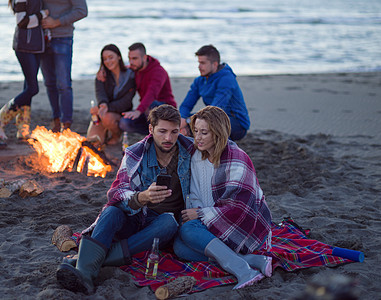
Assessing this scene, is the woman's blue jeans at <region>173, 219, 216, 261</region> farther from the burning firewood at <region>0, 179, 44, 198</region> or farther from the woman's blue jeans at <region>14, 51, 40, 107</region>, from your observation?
the woman's blue jeans at <region>14, 51, 40, 107</region>

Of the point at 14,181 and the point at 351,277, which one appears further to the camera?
the point at 14,181

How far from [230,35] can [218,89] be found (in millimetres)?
19100

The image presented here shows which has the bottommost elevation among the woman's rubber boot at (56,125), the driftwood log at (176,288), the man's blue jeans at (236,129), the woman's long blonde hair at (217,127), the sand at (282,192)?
the sand at (282,192)

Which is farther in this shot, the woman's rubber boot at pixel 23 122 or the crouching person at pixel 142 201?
the woman's rubber boot at pixel 23 122

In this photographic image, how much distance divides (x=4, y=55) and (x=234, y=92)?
1235 centimetres

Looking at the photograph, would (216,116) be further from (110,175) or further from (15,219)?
(110,175)

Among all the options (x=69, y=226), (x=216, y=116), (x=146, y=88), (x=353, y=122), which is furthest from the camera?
(x=353, y=122)

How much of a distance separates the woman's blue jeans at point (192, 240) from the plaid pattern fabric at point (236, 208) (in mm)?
90

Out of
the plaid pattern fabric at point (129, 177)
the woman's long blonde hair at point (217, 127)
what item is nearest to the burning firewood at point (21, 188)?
the plaid pattern fabric at point (129, 177)

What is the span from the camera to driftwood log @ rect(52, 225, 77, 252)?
382 centimetres

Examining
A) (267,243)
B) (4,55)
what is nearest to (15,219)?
(267,243)

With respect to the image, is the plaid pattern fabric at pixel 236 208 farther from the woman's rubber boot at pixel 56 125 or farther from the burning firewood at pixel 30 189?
the woman's rubber boot at pixel 56 125

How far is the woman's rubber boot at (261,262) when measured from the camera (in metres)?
3.40

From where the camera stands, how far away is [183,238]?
3.60m
